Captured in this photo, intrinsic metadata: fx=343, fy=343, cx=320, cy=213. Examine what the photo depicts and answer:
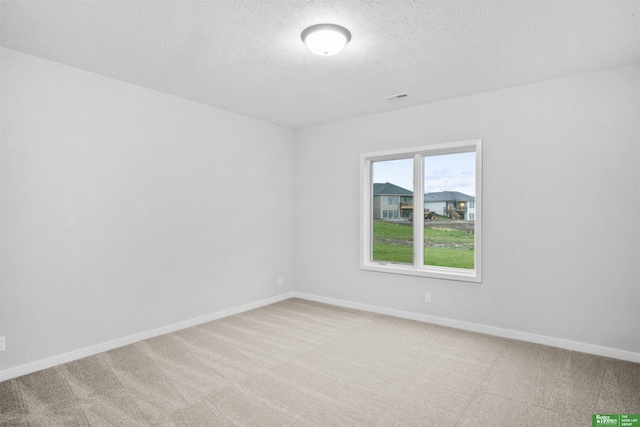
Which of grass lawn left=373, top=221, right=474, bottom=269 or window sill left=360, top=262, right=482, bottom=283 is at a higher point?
grass lawn left=373, top=221, right=474, bottom=269

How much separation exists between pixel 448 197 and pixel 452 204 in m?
0.10

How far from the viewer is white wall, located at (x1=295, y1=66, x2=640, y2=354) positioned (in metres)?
3.17

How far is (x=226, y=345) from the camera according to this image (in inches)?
138

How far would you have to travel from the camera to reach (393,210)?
4820 mm

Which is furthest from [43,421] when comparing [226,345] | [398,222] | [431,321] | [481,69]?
[481,69]

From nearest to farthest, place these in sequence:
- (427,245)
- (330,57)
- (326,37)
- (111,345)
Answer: (326,37) → (330,57) → (111,345) → (427,245)

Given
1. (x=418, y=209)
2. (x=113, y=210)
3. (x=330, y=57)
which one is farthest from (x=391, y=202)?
(x=113, y=210)

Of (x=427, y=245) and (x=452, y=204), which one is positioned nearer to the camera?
(x=452, y=204)

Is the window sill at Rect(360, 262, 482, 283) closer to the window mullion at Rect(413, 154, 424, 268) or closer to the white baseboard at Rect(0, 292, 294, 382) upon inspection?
the window mullion at Rect(413, 154, 424, 268)

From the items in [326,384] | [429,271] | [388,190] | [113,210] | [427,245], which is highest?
[388,190]

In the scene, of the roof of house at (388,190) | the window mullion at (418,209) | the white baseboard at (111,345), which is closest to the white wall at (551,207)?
the window mullion at (418,209)

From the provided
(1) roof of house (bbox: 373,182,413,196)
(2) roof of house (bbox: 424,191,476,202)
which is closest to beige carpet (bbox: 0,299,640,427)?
(2) roof of house (bbox: 424,191,476,202)

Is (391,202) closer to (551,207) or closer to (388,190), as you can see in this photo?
(388,190)

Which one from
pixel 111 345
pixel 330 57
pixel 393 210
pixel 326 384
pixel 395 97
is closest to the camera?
pixel 326 384
